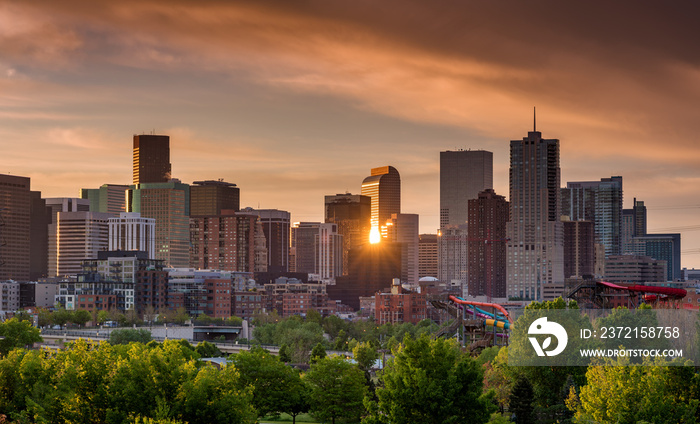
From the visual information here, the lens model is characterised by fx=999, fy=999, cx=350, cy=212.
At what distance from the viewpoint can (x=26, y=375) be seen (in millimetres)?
92438

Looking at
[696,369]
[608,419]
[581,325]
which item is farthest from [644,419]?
[581,325]

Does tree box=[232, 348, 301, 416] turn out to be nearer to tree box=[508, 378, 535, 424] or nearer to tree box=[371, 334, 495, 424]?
tree box=[508, 378, 535, 424]

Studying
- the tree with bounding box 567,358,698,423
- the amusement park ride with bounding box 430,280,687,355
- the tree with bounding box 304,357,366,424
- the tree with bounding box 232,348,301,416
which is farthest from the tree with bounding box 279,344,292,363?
the tree with bounding box 567,358,698,423

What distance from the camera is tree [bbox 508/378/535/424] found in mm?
82938

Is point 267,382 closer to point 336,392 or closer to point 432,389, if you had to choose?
point 336,392

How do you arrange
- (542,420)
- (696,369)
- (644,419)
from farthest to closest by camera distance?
1. (542,420)
2. (696,369)
3. (644,419)

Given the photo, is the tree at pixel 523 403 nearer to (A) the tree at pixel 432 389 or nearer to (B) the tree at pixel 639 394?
(B) the tree at pixel 639 394

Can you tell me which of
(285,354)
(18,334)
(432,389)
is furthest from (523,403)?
(18,334)

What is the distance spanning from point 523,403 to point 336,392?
2253cm

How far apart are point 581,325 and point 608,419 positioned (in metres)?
26.0

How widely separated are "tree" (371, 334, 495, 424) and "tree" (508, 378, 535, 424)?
16629 millimetres

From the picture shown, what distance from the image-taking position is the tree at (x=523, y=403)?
3265 inches

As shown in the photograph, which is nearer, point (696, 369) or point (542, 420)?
point (696, 369)

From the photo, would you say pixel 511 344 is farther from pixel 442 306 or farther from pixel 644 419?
pixel 442 306
